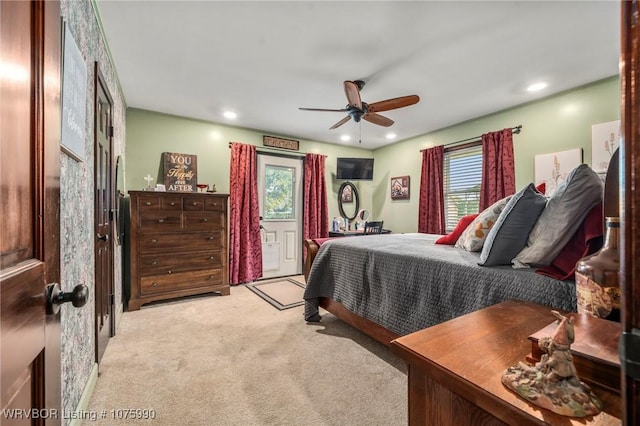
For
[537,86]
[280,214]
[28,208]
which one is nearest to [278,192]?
[280,214]

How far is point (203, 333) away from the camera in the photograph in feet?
7.96

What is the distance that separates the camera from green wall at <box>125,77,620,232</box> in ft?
9.38

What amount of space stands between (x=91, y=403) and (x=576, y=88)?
16.0 ft

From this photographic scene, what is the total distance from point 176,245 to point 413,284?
2.74 m

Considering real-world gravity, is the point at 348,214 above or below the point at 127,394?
above

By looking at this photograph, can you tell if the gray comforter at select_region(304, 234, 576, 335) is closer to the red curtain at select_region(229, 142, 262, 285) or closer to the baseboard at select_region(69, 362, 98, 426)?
the baseboard at select_region(69, 362, 98, 426)

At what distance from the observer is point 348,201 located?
5516mm

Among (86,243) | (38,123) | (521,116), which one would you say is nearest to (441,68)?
(521,116)

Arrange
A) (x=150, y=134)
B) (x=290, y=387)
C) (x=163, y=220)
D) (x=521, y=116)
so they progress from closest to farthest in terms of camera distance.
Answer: (x=290, y=387)
(x=163, y=220)
(x=521, y=116)
(x=150, y=134)

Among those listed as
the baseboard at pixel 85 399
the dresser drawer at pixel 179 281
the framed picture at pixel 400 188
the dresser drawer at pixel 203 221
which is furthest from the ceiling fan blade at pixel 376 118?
the baseboard at pixel 85 399

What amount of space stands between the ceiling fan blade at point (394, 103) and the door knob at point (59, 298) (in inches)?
105

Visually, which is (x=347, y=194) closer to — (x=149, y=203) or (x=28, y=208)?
(x=149, y=203)

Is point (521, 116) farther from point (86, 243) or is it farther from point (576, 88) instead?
point (86, 243)

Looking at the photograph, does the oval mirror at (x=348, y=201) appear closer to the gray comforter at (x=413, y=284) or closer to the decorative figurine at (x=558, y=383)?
the gray comforter at (x=413, y=284)
